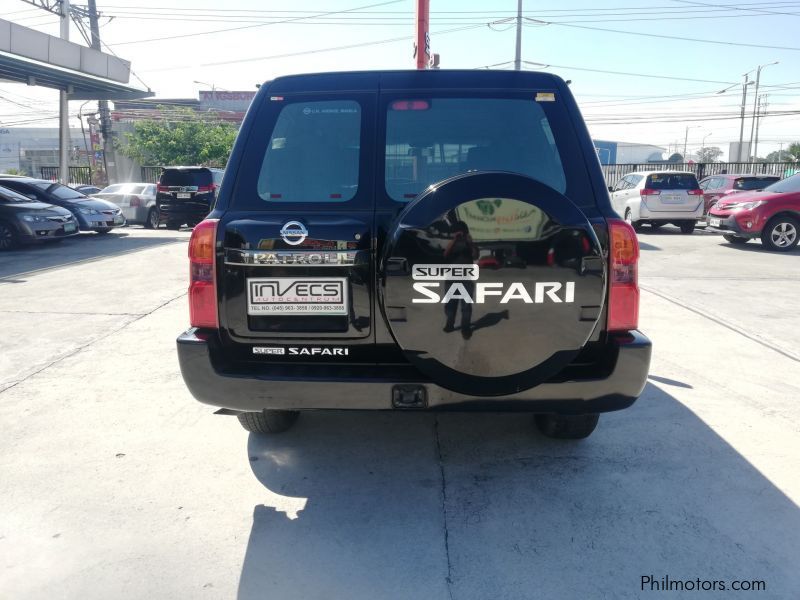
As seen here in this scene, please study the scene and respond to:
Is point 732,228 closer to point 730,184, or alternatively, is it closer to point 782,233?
point 782,233

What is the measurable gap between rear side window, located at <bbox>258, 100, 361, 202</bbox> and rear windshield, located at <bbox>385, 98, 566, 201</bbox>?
196 mm

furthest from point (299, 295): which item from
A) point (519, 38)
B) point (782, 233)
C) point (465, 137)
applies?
point (519, 38)

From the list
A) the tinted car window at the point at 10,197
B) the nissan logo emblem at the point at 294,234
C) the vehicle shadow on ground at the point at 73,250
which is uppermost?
the tinted car window at the point at 10,197

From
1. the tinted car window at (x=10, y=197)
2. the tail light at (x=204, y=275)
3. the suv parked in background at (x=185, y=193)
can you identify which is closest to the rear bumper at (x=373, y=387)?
the tail light at (x=204, y=275)

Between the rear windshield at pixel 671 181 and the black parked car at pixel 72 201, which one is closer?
the black parked car at pixel 72 201

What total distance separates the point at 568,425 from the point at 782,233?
37.7 feet

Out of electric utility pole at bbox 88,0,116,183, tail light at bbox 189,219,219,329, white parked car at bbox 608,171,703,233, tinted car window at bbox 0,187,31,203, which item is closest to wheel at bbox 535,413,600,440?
tail light at bbox 189,219,219,329

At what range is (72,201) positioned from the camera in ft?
50.0

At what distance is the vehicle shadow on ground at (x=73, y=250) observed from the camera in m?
10.7

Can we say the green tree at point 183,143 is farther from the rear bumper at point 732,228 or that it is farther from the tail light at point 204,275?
the tail light at point 204,275

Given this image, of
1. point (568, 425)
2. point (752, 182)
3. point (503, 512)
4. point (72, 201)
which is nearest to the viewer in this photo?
point (503, 512)

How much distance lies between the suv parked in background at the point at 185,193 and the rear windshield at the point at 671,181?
11715 millimetres

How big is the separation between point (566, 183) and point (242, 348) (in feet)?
5.46

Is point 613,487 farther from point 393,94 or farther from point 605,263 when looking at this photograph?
point 393,94
